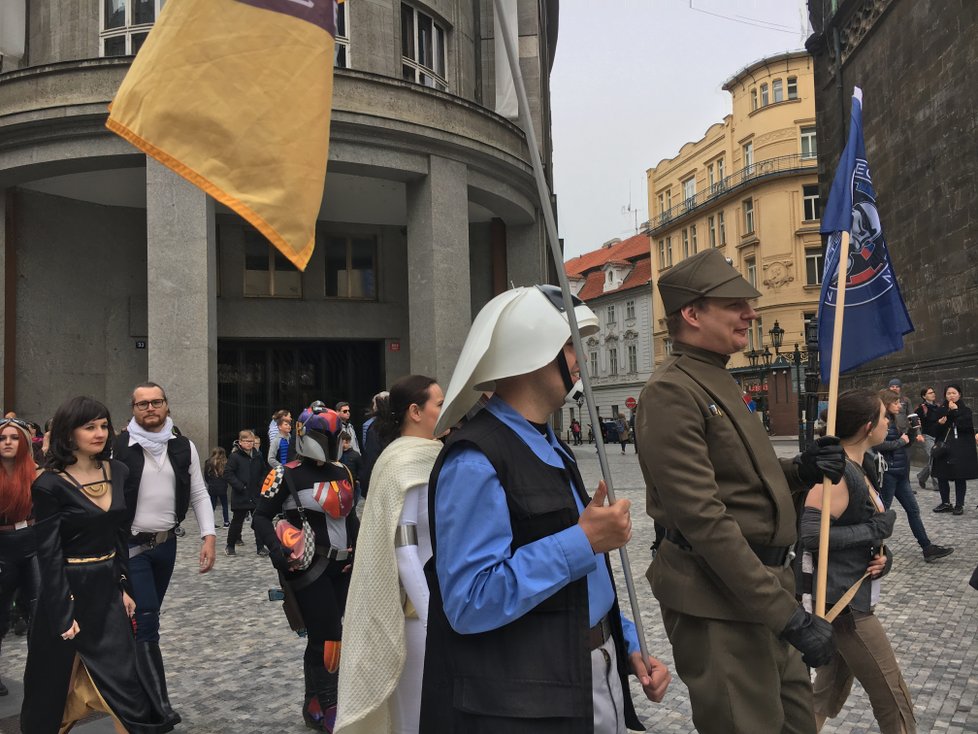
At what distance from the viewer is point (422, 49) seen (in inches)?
778

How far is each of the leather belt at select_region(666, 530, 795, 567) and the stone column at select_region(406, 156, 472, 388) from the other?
14.9 metres

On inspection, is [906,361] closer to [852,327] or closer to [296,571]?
[852,327]

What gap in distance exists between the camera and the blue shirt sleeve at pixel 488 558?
74.3 inches

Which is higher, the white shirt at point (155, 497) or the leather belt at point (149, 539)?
the white shirt at point (155, 497)

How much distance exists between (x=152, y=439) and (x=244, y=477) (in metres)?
7.30

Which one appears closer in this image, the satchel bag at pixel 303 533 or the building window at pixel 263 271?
the satchel bag at pixel 303 533

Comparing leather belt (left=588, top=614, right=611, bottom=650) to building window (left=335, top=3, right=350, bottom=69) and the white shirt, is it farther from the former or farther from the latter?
building window (left=335, top=3, right=350, bottom=69)

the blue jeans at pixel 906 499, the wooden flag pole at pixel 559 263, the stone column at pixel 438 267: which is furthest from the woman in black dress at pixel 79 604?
the stone column at pixel 438 267

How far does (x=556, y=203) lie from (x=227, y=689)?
2450 centimetres

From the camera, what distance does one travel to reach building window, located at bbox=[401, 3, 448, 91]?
19.3 metres

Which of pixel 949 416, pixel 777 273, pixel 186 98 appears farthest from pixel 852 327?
pixel 777 273

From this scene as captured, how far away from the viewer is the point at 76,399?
4332mm

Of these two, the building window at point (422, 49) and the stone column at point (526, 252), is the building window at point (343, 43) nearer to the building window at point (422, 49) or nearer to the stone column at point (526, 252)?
the building window at point (422, 49)

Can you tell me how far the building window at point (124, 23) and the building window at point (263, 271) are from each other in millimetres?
5227
